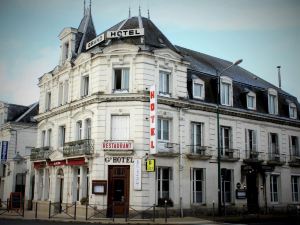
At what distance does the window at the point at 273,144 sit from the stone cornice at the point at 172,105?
4.10ft

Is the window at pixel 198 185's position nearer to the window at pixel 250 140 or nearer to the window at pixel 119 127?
the window at pixel 250 140

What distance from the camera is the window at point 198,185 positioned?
89.7 feet

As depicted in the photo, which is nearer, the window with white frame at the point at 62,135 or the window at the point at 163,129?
the window at the point at 163,129

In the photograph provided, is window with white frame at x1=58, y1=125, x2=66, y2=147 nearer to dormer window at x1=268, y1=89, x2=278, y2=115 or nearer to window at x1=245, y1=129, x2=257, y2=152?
window at x1=245, y1=129, x2=257, y2=152

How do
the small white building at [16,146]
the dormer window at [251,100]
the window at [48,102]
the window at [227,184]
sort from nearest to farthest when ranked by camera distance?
the window at [227,184] → the dormer window at [251,100] → the window at [48,102] → the small white building at [16,146]

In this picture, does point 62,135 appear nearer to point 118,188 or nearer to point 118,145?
point 118,145

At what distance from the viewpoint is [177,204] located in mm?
25656

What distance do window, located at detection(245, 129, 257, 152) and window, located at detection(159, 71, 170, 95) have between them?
8.71 m

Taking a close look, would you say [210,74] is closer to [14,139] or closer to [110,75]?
[110,75]

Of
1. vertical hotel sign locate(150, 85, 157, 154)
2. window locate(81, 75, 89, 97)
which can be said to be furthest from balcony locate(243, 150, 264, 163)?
window locate(81, 75, 89, 97)

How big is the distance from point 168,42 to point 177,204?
11902mm

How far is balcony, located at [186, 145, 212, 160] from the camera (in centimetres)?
2677

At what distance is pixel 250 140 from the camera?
32.0 meters

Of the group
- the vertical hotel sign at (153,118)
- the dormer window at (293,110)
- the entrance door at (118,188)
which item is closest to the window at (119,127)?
the vertical hotel sign at (153,118)
